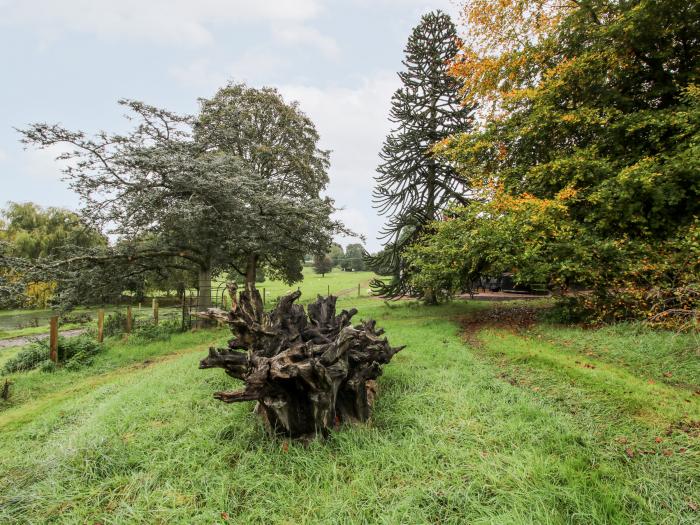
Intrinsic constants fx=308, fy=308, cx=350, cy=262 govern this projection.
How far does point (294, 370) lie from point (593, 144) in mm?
9377

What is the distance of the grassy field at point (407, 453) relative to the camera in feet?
7.76

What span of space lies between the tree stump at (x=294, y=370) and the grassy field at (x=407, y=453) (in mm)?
245

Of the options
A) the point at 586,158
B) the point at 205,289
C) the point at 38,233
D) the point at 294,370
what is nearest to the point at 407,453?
the point at 294,370

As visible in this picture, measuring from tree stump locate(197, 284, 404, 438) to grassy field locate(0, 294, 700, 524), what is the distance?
9.6 inches

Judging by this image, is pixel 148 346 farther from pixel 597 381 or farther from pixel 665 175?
pixel 665 175

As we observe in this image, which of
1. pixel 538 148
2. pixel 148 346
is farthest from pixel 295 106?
pixel 148 346

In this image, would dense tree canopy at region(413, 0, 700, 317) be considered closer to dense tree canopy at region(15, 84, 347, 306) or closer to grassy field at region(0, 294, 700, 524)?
grassy field at region(0, 294, 700, 524)

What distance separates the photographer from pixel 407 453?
2.96 m

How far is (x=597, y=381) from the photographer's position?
14.0 feet

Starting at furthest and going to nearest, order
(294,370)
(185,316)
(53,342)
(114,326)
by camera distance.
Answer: (185,316) → (114,326) → (53,342) → (294,370)

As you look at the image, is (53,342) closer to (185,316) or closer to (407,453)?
(185,316)

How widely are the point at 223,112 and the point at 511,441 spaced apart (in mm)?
16658

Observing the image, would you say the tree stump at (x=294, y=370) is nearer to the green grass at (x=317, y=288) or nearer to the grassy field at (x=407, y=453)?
the grassy field at (x=407, y=453)

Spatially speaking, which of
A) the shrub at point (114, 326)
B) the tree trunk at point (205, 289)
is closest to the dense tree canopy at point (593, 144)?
the tree trunk at point (205, 289)
